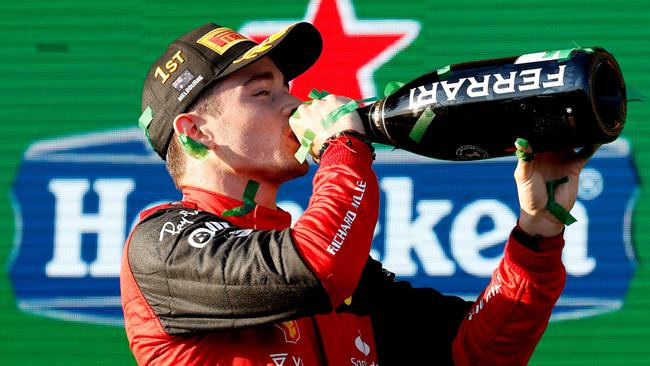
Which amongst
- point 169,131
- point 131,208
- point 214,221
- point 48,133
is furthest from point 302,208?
point 214,221

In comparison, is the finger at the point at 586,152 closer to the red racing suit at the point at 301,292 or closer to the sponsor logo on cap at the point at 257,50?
the red racing suit at the point at 301,292

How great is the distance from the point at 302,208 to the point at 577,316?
139cm

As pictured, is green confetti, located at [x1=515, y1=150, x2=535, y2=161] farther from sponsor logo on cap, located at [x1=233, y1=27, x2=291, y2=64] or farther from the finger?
sponsor logo on cap, located at [x1=233, y1=27, x2=291, y2=64]

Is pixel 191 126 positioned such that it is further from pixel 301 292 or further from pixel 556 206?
pixel 556 206

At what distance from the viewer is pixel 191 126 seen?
2975 millimetres

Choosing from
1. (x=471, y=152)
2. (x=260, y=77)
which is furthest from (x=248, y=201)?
(x=471, y=152)

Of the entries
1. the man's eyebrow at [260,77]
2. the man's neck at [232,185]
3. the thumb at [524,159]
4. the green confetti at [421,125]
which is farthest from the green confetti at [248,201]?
the thumb at [524,159]

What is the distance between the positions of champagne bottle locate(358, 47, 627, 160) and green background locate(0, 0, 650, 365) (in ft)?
9.19

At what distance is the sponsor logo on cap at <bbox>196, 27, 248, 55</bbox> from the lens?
9.88 ft

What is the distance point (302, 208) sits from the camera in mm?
5457

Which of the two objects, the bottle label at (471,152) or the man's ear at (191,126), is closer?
the bottle label at (471,152)

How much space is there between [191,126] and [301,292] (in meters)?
0.73

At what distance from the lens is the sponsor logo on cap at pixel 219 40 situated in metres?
3.01

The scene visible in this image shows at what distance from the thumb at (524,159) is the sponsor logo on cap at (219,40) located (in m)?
0.85
